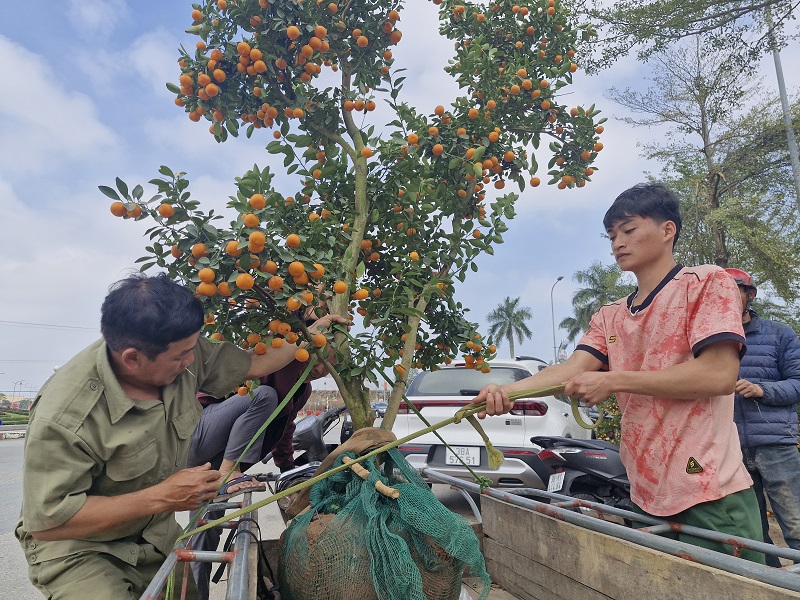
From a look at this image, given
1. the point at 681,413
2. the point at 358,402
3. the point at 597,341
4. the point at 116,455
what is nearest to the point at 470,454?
the point at 358,402

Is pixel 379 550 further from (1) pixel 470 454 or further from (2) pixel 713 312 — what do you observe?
(1) pixel 470 454

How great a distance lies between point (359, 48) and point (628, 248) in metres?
1.82

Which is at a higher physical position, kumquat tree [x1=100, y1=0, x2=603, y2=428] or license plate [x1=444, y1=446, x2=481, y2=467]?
kumquat tree [x1=100, y1=0, x2=603, y2=428]

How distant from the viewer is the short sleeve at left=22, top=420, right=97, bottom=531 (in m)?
1.65

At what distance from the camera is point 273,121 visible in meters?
2.88

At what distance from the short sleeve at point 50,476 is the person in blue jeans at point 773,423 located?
3.30 m

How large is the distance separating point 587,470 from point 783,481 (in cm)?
127

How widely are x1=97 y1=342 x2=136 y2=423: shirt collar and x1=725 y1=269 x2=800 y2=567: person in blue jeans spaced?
10.4 ft

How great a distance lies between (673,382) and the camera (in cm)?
172

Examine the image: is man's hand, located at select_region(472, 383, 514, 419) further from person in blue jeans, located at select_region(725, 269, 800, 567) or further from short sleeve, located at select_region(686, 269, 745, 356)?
person in blue jeans, located at select_region(725, 269, 800, 567)

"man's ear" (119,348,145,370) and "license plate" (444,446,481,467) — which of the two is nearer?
"man's ear" (119,348,145,370)

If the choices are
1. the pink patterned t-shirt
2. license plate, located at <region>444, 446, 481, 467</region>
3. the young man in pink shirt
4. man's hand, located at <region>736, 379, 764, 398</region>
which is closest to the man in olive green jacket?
the young man in pink shirt

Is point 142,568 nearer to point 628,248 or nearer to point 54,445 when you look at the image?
point 54,445

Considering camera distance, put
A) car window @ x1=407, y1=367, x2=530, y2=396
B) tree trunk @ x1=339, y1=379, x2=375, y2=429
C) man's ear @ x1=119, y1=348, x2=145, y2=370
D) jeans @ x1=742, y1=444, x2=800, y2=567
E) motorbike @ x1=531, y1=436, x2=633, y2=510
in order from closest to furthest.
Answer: man's ear @ x1=119, y1=348, x2=145, y2=370 < tree trunk @ x1=339, y1=379, x2=375, y2=429 < jeans @ x1=742, y1=444, x2=800, y2=567 < motorbike @ x1=531, y1=436, x2=633, y2=510 < car window @ x1=407, y1=367, x2=530, y2=396
